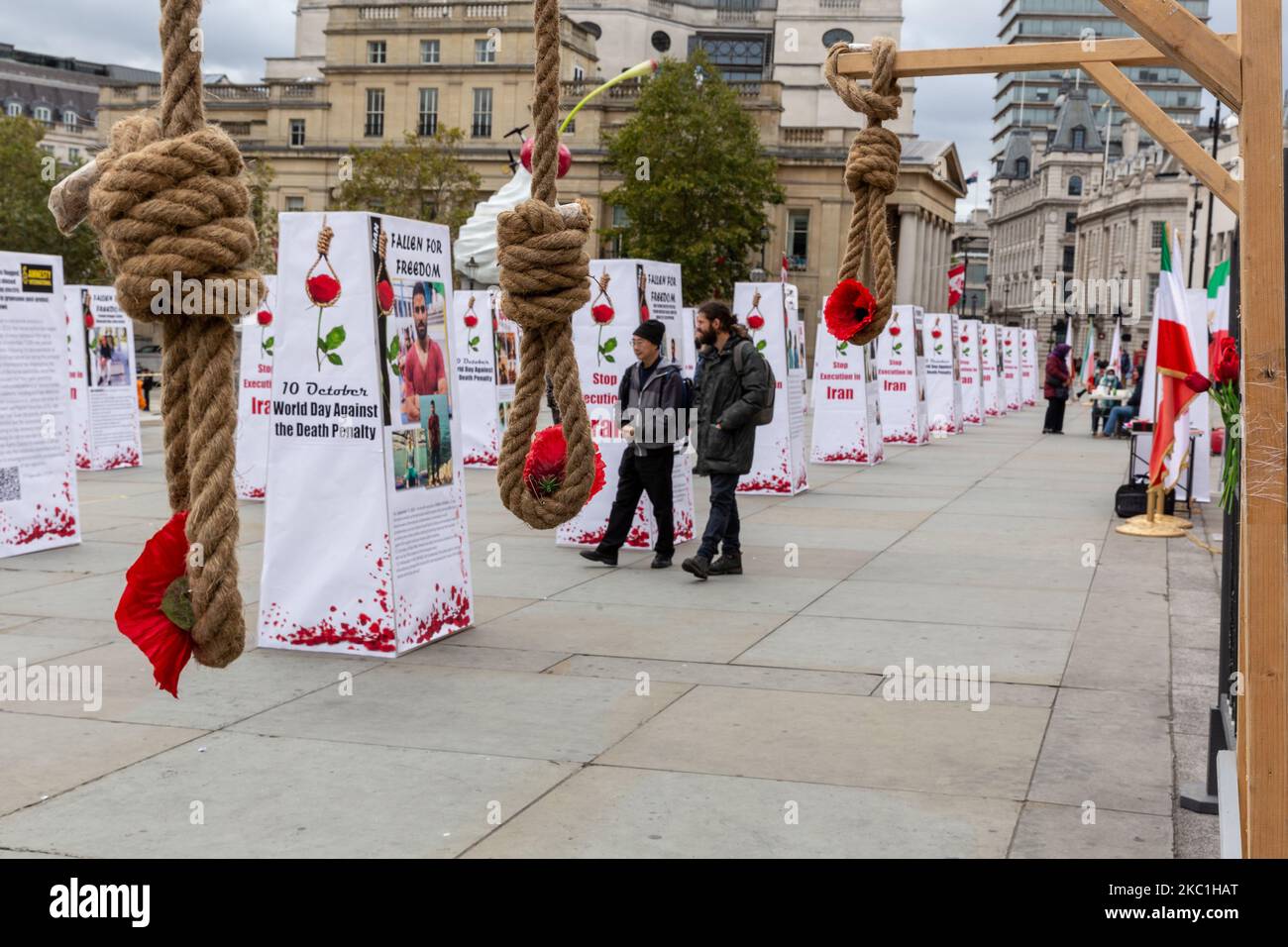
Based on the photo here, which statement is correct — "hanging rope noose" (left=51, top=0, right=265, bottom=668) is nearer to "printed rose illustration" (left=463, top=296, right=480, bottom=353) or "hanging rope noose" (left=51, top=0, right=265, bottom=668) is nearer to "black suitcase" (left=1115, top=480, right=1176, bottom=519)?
"black suitcase" (left=1115, top=480, right=1176, bottom=519)

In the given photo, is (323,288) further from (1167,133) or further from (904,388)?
(904,388)

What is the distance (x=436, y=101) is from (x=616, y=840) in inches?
3355

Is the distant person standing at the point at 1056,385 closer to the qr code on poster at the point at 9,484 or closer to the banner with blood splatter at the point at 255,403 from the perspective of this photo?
the banner with blood splatter at the point at 255,403

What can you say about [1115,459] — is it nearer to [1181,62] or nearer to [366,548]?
[366,548]

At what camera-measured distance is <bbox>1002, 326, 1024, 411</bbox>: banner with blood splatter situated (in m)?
47.6

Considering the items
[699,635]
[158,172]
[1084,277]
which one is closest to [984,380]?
[699,635]

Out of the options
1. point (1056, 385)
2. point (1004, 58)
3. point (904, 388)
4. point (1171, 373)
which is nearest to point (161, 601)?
point (1004, 58)

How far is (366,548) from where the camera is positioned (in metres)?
8.66

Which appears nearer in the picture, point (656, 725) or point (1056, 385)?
point (656, 725)

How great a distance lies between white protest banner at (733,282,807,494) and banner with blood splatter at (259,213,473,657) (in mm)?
→ 9355

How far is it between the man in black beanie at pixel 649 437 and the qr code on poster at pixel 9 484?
4739mm

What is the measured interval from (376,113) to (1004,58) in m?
86.4

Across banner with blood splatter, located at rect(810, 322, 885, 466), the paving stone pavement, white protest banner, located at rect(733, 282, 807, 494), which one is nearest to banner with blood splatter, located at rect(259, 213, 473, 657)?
the paving stone pavement

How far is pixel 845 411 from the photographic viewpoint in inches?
898
